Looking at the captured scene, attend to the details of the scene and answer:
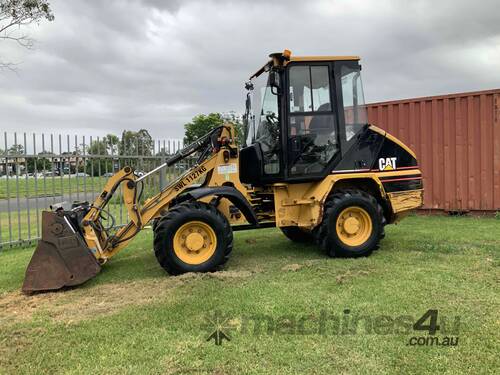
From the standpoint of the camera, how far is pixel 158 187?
8.99m

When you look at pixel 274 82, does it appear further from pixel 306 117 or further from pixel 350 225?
pixel 350 225

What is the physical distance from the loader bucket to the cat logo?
4.00 metres

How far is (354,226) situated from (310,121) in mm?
1537

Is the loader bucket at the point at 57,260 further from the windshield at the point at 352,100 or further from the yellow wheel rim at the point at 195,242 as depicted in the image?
the windshield at the point at 352,100

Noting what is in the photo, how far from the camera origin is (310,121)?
234 inches

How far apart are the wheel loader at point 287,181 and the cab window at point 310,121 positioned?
1 cm

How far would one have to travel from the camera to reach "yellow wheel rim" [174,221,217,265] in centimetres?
524

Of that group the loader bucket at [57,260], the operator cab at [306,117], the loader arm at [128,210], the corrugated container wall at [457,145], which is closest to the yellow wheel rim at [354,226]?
the operator cab at [306,117]

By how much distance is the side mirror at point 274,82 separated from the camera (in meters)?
5.64

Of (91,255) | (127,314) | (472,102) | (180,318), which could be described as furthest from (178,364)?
(472,102)

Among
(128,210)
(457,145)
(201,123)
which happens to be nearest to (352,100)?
(128,210)

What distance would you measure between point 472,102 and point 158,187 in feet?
23.1

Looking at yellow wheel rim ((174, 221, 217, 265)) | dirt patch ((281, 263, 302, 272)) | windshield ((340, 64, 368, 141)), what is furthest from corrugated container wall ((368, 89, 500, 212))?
yellow wheel rim ((174, 221, 217, 265))

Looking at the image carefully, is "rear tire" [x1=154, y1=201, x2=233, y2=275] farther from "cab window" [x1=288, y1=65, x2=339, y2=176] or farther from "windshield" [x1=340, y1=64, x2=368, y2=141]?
"windshield" [x1=340, y1=64, x2=368, y2=141]
